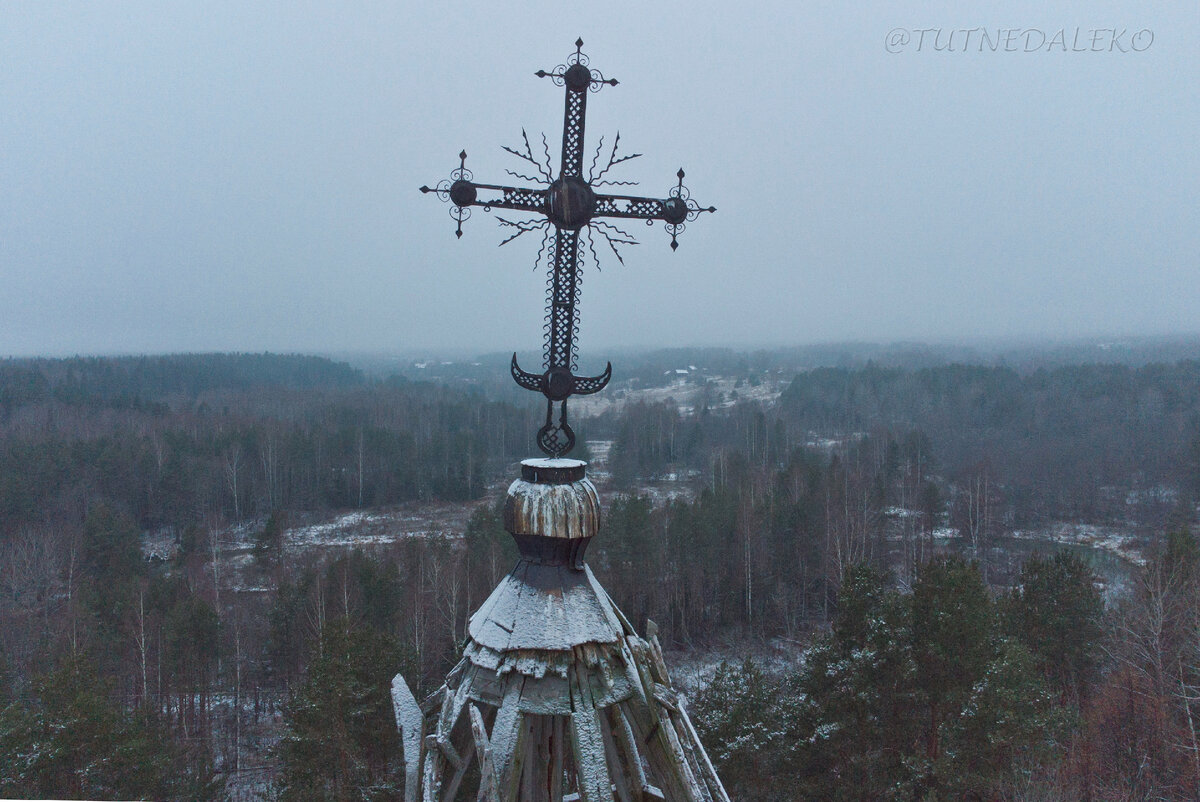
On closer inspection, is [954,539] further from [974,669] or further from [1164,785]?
[974,669]

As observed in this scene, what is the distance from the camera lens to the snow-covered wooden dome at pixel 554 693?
2379 mm

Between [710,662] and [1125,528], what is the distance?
33493 mm

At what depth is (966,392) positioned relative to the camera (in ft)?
221

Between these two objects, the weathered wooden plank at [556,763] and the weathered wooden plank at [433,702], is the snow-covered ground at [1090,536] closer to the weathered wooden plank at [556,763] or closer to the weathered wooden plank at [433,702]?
the weathered wooden plank at [556,763]

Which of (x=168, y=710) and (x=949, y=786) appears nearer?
(x=949, y=786)

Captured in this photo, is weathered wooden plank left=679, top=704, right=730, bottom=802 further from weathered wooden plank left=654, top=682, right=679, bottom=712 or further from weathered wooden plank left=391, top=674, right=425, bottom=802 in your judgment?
weathered wooden plank left=391, top=674, right=425, bottom=802

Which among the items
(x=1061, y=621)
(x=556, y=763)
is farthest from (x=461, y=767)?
(x=1061, y=621)

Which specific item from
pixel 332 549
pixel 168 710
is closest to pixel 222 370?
pixel 332 549

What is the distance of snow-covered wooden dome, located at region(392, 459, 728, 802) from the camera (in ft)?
7.80

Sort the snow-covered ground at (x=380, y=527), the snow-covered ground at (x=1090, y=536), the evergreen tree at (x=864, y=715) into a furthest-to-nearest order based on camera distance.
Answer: the snow-covered ground at (x=380, y=527) → the snow-covered ground at (x=1090, y=536) → the evergreen tree at (x=864, y=715)

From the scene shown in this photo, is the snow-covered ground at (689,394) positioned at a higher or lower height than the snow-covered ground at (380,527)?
higher

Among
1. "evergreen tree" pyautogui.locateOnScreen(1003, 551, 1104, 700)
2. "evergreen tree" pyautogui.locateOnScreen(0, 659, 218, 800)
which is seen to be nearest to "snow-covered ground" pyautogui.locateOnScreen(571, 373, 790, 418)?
"evergreen tree" pyautogui.locateOnScreen(1003, 551, 1104, 700)

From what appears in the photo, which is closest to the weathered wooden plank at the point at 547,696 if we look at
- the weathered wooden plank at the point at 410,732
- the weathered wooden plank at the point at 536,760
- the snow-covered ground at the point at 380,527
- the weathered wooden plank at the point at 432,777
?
the weathered wooden plank at the point at 536,760

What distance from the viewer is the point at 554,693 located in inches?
97.1
